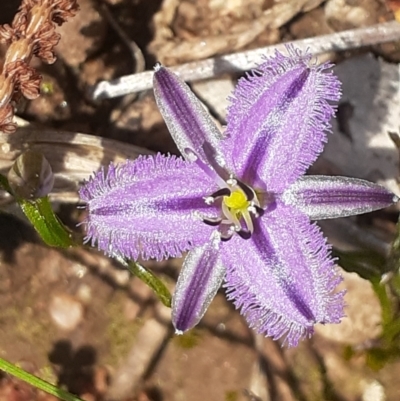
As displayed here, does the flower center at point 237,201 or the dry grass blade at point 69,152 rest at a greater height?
the flower center at point 237,201

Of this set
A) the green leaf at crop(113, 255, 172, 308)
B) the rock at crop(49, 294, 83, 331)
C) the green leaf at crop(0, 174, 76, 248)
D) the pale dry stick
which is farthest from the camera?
the rock at crop(49, 294, 83, 331)

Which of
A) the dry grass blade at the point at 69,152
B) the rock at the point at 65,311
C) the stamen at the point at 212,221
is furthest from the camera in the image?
the rock at the point at 65,311

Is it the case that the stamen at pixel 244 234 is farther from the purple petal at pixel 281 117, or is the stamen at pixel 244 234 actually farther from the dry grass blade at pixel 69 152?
the dry grass blade at pixel 69 152

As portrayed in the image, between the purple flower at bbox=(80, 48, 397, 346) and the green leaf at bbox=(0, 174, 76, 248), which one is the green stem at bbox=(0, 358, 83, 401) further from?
the purple flower at bbox=(80, 48, 397, 346)

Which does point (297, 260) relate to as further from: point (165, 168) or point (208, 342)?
point (208, 342)

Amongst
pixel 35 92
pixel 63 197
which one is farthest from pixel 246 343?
pixel 35 92

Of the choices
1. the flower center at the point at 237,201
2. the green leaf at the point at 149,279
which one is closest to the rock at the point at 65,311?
the green leaf at the point at 149,279

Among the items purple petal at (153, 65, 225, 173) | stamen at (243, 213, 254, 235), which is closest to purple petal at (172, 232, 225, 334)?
stamen at (243, 213, 254, 235)

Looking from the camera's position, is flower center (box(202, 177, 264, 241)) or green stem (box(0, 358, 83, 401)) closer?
flower center (box(202, 177, 264, 241))
